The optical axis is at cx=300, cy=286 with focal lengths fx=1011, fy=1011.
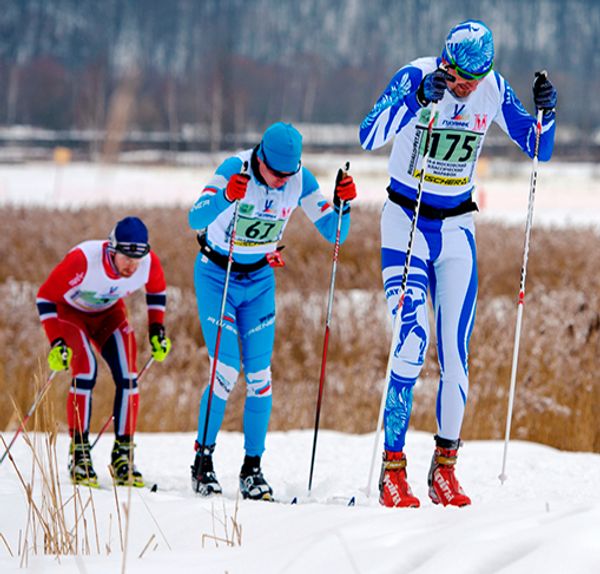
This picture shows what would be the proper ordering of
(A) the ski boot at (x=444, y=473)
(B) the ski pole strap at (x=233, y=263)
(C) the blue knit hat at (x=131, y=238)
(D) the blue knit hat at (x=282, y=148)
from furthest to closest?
(C) the blue knit hat at (x=131, y=238)
(B) the ski pole strap at (x=233, y=263)
(D) the blue knit hat at (x=282, y=148)
(A) the ski boot at (x=444, y=473)

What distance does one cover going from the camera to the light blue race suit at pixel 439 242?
17.7 ft

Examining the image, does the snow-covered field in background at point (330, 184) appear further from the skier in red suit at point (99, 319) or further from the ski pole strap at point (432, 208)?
the ski pole strap at point (432, 208)

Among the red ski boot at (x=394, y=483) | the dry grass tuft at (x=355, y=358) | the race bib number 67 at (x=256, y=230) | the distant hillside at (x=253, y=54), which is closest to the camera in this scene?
the red ski boot at (x=394, y=483)

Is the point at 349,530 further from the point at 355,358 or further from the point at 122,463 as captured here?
the point at 355,358

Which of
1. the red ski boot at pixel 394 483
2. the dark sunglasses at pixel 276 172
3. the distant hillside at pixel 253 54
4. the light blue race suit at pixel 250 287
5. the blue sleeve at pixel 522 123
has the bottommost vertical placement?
the red ski boot at pixel 394 483

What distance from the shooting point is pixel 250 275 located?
6.06 m

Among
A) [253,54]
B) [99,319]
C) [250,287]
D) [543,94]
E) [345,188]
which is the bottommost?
[99,319]

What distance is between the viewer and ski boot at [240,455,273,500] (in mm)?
5961

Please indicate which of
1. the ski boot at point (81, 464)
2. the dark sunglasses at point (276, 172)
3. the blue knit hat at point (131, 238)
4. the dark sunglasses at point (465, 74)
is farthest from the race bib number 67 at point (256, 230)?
the ski boot at point (81, 464)

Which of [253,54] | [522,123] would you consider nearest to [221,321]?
[522,123]

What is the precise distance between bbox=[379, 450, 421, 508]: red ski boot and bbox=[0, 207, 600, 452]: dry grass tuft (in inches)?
98.4

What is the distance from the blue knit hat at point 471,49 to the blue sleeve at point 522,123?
36cm

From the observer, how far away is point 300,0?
78500 mm

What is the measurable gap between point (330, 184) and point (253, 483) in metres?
30.3
